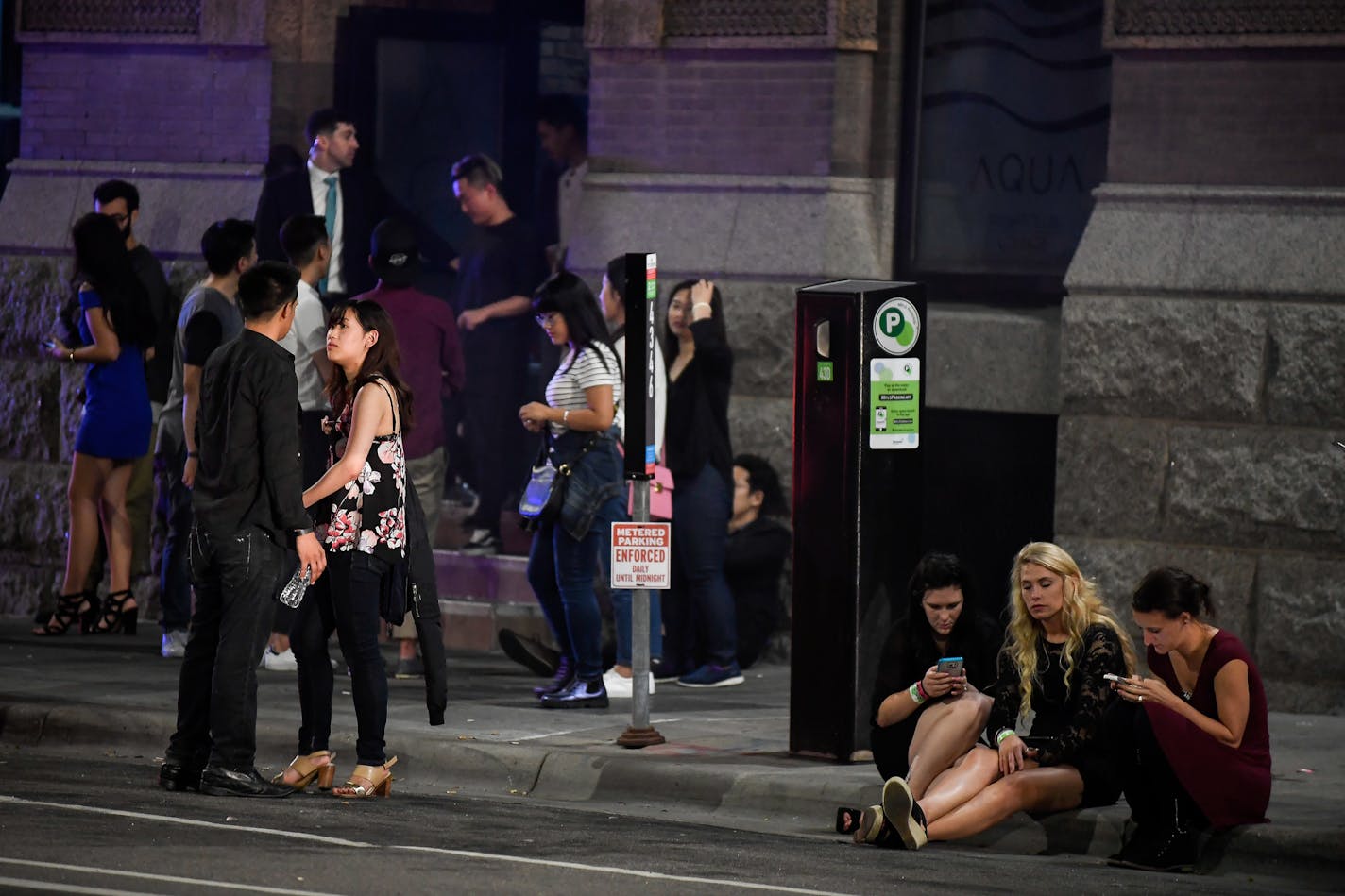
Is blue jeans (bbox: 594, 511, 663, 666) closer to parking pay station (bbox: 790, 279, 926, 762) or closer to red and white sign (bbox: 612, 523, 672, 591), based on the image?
red and white sign (bbox: 612, 523, 672, 591)

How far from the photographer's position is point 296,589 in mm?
9156

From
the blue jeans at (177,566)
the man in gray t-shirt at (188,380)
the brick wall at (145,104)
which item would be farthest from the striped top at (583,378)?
the brick wall at (145,104)

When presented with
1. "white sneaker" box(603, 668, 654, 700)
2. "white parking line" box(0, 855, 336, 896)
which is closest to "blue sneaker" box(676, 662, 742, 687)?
"white sneaker" box(603, 668, 654, 700)

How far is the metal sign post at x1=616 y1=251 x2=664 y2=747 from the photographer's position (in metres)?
10.2

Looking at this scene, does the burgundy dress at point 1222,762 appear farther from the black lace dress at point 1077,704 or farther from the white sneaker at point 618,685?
the white sneaker at point 618,685

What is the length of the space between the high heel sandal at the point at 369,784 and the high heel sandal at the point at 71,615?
439cm

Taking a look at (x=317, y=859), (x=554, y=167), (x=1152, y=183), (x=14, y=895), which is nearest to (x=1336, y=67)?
(x=1152, y=183)

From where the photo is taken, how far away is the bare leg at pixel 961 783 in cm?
879

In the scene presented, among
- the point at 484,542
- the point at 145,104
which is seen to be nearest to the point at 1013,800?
the point at 484,542

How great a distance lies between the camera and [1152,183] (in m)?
12.1

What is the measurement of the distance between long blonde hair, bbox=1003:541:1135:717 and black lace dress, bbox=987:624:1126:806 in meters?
0.02

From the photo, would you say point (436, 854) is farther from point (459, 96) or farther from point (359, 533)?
point (459, 96)

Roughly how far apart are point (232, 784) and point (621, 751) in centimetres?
168

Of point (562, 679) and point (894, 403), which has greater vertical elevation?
point (894, 403)
